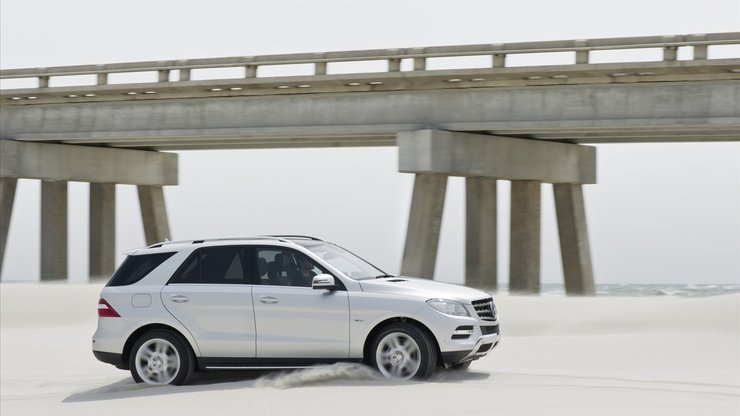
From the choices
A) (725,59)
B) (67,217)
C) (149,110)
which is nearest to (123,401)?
(725,59)

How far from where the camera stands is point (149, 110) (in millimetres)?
32562

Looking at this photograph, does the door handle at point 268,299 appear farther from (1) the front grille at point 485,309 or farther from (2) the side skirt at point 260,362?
(1) the front grille at point 485,309

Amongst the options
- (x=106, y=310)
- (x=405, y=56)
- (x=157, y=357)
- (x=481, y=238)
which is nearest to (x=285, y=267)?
(x=157, y=357)

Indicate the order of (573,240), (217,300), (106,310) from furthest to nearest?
(573,240) < (106,310) < (217,300)

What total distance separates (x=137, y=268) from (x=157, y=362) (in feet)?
3.46

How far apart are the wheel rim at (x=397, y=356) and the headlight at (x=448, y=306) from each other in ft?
1.37

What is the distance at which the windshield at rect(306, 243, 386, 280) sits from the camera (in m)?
12.5

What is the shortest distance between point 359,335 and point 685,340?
7.02 meters

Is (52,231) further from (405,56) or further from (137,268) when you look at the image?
(137,268)

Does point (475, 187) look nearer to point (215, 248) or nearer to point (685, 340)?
point (685, 340)

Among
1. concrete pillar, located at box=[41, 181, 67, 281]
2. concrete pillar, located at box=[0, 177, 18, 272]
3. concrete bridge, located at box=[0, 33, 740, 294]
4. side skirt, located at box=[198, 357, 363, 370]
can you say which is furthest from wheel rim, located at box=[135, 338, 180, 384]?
concrete pillar, located at box=[41, 181, 67, 281]

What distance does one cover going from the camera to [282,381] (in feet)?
39.6

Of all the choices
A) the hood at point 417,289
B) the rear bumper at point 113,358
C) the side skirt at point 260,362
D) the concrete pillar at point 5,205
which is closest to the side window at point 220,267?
the side skirt at point 260,362

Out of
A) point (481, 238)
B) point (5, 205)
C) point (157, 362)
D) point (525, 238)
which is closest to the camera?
point (157, 362)
